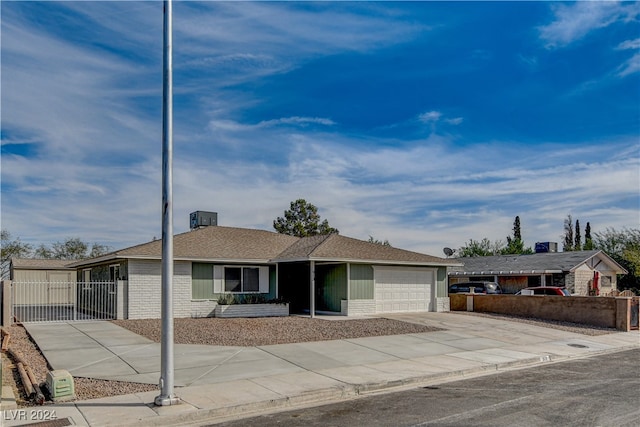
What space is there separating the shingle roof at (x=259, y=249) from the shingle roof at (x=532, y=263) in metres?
12.0

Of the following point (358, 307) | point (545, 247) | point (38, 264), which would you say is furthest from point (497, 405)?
point (545, 247)

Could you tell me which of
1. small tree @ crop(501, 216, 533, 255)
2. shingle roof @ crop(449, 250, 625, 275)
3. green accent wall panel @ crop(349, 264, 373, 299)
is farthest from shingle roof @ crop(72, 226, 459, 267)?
small tree @ crop(501, 216, 533, 255)

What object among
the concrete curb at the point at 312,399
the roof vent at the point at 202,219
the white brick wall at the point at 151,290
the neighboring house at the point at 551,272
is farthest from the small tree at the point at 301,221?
the concrete curb at the point at 312,399

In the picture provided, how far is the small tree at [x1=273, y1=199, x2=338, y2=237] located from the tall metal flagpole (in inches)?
1884

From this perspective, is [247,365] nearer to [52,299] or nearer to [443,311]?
[443,311]

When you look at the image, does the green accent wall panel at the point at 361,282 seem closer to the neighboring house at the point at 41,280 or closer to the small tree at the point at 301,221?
the neighboring house at the point at 41,280

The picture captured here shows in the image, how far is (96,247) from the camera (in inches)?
2468

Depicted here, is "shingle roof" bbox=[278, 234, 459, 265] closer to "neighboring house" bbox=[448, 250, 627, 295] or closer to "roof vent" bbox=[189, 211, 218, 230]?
"roof vent" bbox=[189, 211, 218, 230]

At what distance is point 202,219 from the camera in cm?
3116

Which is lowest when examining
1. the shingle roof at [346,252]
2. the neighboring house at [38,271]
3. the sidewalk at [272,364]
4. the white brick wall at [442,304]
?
the white brick wall at [442,304]

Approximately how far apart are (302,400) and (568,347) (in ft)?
36.6

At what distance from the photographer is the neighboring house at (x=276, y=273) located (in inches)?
909

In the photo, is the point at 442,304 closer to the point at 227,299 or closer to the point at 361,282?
the point at 361,282

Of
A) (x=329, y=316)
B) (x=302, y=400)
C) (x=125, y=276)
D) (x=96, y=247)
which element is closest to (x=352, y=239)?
(x=329, y=316)
